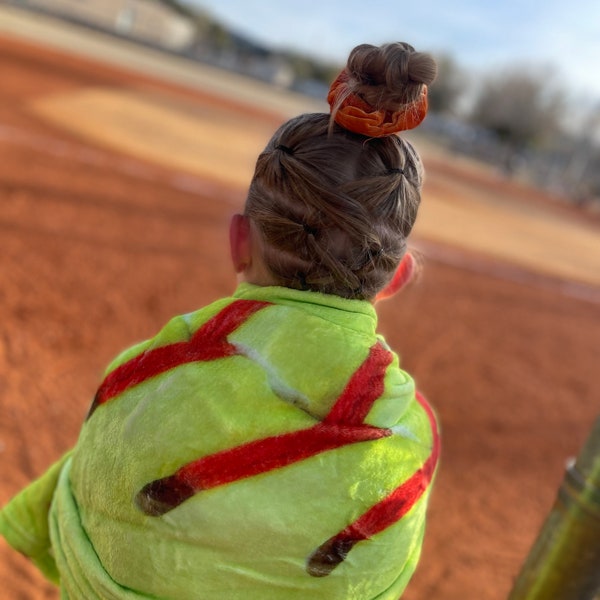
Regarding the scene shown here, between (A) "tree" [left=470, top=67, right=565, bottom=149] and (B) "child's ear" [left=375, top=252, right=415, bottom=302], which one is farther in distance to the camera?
(A) "tree" [left=470, top=67, right=565, bottom=149]

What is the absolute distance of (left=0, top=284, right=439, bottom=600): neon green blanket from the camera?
1026 mm

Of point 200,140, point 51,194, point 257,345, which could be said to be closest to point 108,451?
point 257,345

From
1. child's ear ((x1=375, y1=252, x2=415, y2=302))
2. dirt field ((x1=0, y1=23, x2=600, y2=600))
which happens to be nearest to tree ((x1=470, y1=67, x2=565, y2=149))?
dirt field ((x1=0, y1=23, x2=600, y2=600))

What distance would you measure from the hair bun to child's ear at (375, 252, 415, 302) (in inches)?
12.3

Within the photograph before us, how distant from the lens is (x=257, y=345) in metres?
1.04

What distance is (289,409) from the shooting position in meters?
1.03

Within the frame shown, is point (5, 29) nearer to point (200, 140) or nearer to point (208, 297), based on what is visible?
point (200, 140)

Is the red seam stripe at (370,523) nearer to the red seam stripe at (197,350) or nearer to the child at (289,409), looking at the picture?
the child at (289,409)

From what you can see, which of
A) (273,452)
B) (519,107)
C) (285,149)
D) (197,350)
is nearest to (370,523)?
(273,452)

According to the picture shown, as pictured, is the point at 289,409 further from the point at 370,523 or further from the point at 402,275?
the point at 402,275

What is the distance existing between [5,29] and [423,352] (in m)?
22.5

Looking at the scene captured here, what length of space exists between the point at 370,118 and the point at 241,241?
0.30m

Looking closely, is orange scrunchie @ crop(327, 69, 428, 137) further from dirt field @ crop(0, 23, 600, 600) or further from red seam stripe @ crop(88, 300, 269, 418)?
dirt field @ crop(0, 23, 600, 600)

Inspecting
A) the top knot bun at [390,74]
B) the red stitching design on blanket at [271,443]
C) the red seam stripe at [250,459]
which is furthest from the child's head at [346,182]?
the red seam stripe at [250,459]
